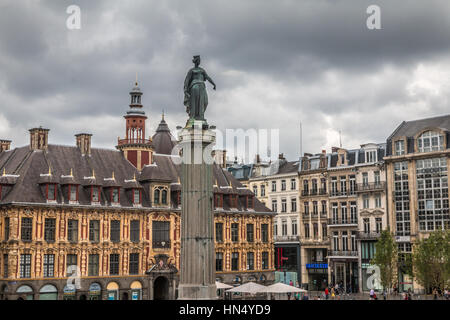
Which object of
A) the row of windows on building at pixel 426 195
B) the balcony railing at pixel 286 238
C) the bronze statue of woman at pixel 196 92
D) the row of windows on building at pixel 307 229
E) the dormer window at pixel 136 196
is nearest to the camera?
the bronze statue of woman at pixel 196 92

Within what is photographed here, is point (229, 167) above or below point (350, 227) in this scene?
above

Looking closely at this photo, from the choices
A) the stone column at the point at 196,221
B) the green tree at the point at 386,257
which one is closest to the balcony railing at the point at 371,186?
the green tree at the point at 386,257

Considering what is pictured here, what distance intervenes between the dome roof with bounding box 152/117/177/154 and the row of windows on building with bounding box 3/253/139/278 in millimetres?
24974

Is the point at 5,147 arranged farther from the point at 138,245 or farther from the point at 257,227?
the point at 257,227

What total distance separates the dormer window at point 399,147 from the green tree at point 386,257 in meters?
9.27

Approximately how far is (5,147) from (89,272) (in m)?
14.4

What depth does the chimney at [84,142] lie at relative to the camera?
55344mm

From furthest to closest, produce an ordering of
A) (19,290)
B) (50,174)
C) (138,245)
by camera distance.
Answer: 1. (138,245)
2. (50,174)
3. (19,290)

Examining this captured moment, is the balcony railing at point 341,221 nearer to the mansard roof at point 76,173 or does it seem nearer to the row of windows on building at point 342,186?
the row of windows on building at point 342,186

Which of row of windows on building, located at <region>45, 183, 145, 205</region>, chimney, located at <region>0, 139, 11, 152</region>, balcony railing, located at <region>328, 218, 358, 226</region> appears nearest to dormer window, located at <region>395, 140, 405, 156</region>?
balcony railing, located at <region>328, 218, 358, 226</region>

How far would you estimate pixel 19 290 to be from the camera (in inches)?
1829

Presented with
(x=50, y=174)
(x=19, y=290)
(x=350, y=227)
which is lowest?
(x=19, y=290)

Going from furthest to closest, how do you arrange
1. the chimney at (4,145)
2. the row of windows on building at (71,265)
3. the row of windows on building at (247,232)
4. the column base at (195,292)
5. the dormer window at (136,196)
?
the row of windows on building at (247,232), the chimney at (4,145), the dormer window at (136,196), the row of windows on building at (71,265), the column base at (195,292)
